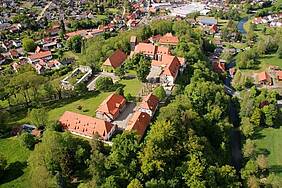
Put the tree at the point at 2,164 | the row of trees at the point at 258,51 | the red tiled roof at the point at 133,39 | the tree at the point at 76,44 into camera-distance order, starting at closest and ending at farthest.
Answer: the tree at the point at 2,164 → the red tiled roof at the point at 133,39 → the row of trees at the point at 258,51 → the tree at the point at 76,44

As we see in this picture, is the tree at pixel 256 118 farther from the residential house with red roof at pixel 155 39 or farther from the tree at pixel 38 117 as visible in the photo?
the tree at pixel 38 117

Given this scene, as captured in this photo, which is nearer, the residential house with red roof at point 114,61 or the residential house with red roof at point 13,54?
the residential house with red roof at point 114,61

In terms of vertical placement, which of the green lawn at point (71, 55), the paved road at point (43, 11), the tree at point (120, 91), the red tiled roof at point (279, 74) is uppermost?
the tree at point (120, 91)

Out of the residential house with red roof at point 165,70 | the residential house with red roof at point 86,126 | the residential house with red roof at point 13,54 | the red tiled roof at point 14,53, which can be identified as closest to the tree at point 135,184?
the residential house with red roof at point 86,126

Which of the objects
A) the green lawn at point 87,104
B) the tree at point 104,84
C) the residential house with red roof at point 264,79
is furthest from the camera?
the residential house with red roof at point 264,79

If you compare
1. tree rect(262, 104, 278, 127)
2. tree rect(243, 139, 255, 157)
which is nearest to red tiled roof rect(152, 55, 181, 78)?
tree rect(262, 104, 278, 127)

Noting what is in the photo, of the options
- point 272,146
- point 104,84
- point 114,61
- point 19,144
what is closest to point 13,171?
point 19,144

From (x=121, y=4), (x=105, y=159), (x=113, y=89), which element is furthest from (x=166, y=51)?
(x=121, y=4)

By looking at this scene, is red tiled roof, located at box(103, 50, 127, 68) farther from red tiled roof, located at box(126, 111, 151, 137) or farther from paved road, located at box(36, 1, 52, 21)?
Answer: paved road, located at box(36, 1, 52, 21)
